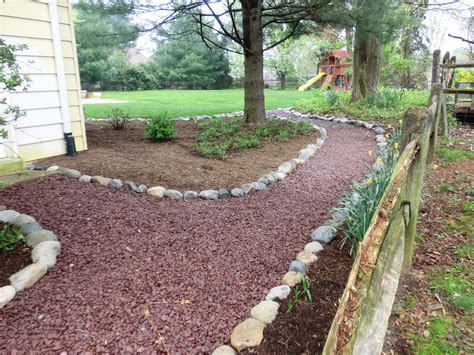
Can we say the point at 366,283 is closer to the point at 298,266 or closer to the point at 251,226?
the point at 298,266

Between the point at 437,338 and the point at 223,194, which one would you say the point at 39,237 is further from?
the point at 437,338

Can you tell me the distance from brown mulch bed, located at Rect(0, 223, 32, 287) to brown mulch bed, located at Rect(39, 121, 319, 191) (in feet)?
4.33

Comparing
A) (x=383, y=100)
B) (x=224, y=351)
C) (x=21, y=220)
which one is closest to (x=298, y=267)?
(x=224, y=351)

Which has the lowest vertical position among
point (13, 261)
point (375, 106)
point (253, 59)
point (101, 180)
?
point (13, 261)

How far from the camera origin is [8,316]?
1.69 metres

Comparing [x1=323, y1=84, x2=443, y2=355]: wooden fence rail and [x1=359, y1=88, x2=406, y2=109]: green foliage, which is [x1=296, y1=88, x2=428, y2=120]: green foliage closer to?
[x1=359, y1=88, x2=406, y2=109]: green foliage

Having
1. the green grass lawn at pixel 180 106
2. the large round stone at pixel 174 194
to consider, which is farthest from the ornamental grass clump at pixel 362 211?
the green grass lawn at pixel 180 106

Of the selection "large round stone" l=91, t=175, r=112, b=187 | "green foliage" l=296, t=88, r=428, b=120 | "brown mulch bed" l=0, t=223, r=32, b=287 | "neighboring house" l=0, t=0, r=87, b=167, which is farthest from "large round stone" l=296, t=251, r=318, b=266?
"green foliage" l=296, t=88, r=428, b=120

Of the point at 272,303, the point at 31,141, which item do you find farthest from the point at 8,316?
the point at 31,141

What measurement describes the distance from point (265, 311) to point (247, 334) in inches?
7.4

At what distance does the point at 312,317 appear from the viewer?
5.76 feet

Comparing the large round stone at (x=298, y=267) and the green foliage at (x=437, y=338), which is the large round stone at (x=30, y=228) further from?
the green foliage at (x=437, y=338)

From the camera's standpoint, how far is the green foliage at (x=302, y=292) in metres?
1.85

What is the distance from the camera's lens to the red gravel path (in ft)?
5.38
